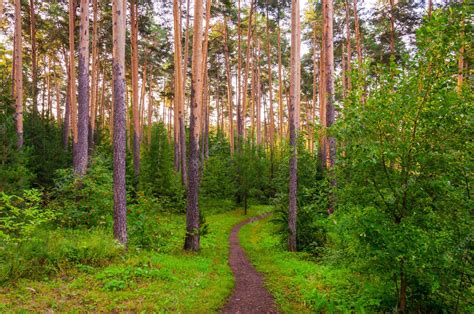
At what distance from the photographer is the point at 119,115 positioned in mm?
8938

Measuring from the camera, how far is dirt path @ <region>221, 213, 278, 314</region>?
6.46 metres

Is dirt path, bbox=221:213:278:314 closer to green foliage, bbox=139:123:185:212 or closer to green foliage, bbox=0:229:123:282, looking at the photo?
green foliage, bbox=0:229:123:282

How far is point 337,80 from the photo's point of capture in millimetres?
5453

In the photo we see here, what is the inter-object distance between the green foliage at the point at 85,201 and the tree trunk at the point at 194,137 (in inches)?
133

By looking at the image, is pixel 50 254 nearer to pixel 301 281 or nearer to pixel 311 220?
pixel 301 281

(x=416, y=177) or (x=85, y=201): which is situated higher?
(x=416, y=177)

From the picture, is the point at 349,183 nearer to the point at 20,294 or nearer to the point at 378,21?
the point at 20,294

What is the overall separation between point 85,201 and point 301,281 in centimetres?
853

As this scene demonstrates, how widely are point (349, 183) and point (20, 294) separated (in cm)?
652

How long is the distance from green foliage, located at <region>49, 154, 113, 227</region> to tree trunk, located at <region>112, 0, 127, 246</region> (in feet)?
7.43

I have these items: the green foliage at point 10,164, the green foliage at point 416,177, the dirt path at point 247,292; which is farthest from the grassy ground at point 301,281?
the green foliage at point 10,164

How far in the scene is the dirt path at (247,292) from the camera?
6.46m

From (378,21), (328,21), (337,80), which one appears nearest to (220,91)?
(378,21)

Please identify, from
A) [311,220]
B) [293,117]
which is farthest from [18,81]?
[311,220]
